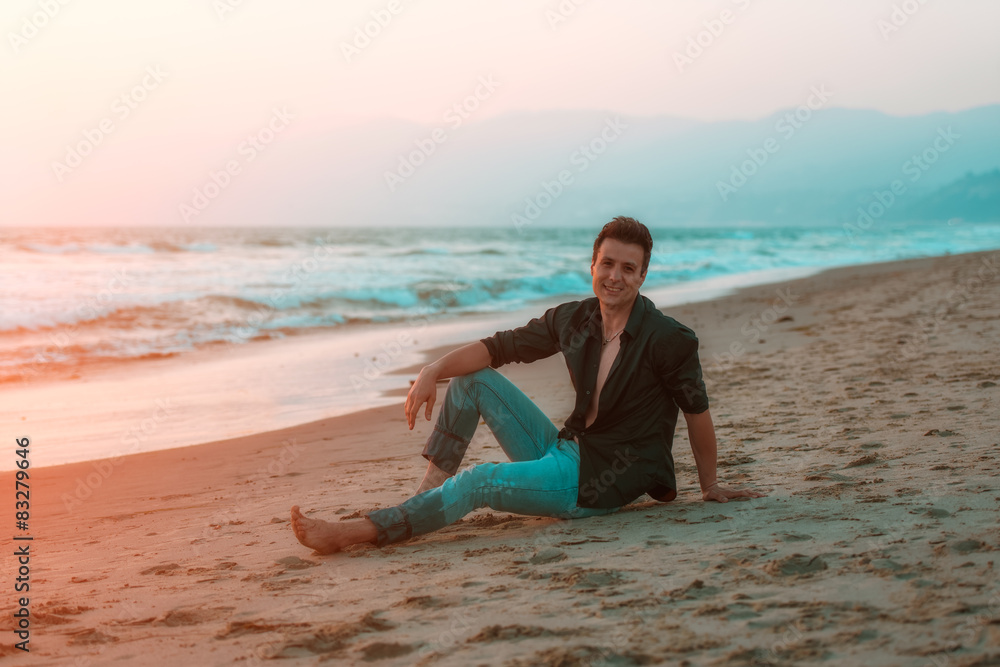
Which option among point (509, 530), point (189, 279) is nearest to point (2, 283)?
point (189, 279)

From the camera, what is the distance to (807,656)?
77.7 inches

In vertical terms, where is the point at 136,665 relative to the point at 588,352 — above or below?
below

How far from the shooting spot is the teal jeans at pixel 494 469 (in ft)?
10.6

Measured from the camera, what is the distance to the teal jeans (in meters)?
3.22

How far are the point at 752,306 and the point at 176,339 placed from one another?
9263 mm

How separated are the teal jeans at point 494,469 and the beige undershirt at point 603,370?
173mm

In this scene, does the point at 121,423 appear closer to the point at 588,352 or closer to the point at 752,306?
the point at 588,352

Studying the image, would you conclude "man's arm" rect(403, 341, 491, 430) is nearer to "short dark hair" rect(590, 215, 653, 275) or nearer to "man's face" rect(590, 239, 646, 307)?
"man's face" rect(590, 239, 646, 307)

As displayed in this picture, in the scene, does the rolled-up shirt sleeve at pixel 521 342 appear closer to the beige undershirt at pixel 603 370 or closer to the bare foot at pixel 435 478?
the beige undershirt at pixel 603 370

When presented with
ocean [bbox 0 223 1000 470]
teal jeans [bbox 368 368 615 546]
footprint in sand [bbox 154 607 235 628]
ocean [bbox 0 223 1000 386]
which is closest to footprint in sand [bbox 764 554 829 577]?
teal jeans [bbox 368 368 615 546]

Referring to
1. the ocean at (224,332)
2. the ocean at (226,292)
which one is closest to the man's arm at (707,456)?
the ocean at (224,332)

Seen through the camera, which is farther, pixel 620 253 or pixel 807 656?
pixel 620 253

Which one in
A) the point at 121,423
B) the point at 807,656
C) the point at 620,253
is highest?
the point at 620,253

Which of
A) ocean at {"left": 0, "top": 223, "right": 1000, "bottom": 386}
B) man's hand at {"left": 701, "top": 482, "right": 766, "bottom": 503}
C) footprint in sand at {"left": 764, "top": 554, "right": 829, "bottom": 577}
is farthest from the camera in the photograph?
ocean at {"left": 0, "top": 223, "right": 1000, "bottom": 386}
